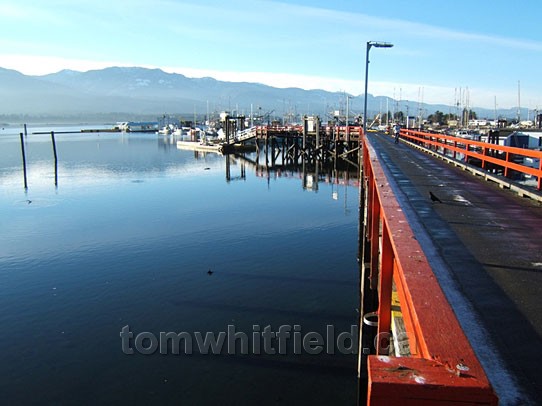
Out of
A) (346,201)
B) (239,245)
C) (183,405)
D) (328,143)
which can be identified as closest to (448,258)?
(183,405)

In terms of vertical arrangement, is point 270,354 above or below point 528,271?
below

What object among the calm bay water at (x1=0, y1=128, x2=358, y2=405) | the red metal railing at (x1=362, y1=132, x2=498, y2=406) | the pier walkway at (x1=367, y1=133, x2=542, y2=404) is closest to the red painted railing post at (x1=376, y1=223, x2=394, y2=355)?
the pier walkway at (x1=367, y1=133, x2=542, y2=404)

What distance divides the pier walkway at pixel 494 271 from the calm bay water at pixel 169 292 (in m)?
3.75

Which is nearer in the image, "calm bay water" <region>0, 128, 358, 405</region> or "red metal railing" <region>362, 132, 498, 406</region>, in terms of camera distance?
"red metal railing" <region>362, 132, 498, 406</region>

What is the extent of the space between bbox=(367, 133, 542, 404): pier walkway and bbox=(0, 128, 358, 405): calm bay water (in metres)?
3.75

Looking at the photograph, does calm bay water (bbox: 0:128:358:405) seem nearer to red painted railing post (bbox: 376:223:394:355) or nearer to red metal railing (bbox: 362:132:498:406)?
red painted railing post (bbox: 376:223:394:355)

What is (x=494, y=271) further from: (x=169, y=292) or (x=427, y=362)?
(x=169, y=292)

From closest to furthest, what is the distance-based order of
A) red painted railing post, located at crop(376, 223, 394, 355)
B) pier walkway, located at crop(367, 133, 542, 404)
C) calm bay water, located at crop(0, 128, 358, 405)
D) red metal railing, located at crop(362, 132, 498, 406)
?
red metal railing, located at crop(362, 132, 498, 406) < pier walkway, located at crop(367, 133, 542, 404) < red painted railing post, located at crop(376, 223, 394, 355) < calm bay water, located at crop(0, 128, 358, 405)

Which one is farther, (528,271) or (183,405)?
(183,405)

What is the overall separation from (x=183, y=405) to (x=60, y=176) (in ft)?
118

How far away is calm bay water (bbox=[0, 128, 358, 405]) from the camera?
8.90 meters

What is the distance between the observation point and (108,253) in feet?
55.3

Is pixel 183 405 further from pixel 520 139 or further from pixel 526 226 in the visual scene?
pixel 520 139

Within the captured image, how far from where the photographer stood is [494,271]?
4969 mm
